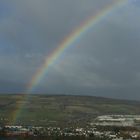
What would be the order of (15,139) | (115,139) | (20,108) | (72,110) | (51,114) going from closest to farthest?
(15,139), (115,139), (51,114), (72,110), (20,108)

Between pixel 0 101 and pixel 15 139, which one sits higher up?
pixel 0 101

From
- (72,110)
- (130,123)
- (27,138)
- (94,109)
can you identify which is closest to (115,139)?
(27,138)

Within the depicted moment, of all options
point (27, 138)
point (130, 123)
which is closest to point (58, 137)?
point (27, 138)

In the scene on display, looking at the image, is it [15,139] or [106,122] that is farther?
[106,122]

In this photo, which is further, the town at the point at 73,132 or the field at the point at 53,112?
the field at the point at 53,112

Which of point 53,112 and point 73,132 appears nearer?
point 73,132

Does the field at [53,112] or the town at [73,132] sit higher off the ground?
the field at [53,112]

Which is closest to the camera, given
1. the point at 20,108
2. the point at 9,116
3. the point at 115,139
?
the point at 115,139

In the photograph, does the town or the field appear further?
the field

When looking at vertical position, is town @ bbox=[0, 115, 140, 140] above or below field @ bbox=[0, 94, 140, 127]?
below

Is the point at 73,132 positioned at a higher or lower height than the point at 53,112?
lower

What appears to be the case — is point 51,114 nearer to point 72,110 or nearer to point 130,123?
point 72,110
